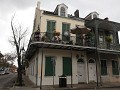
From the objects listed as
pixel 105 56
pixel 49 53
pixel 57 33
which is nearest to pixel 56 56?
pixel 49 53

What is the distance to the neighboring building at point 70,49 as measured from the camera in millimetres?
17047

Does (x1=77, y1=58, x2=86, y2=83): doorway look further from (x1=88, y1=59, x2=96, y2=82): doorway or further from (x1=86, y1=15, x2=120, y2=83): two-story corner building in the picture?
(x1=86, y1=15, x2=120, y2=83): two-story corner building

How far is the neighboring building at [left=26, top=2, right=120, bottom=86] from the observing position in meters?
17.0

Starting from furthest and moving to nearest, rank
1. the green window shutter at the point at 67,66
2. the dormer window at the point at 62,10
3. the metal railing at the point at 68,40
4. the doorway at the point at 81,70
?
1. the dormer window at the point at 62,10
2. the doorway at the point at 81,70
3. the green window shutter at the point at 67,66
4. the metal railing at the point at 68,40

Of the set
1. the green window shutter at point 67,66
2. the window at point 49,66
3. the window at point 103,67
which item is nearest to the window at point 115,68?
the window at point 103,67

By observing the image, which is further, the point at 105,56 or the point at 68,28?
the point at 105,56

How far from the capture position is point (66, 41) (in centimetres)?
1816

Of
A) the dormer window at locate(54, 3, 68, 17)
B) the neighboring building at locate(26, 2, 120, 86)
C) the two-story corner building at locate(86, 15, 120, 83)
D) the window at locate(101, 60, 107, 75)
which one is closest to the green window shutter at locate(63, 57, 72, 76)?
the neighboring building at locate(26, 2, 120, 86)

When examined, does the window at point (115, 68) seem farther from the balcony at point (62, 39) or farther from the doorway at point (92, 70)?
the balcony at point (62, 39)

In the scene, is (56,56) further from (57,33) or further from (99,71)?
(99,71)

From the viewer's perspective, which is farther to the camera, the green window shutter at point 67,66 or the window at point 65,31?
the window at point 65,31

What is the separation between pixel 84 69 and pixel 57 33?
5351 mm

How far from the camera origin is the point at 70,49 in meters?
18.6

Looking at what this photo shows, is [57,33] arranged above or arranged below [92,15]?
below
